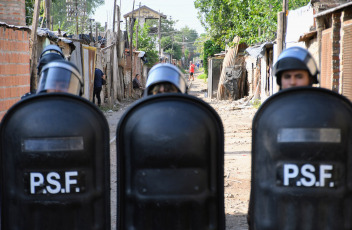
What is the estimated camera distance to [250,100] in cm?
2223

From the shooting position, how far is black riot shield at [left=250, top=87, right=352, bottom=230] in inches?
114

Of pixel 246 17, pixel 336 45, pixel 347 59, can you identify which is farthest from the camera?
pixel 246 17

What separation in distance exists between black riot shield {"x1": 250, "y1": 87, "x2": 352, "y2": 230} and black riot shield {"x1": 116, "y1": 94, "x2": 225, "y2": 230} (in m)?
0.34

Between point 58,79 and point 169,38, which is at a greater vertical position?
point 169,38

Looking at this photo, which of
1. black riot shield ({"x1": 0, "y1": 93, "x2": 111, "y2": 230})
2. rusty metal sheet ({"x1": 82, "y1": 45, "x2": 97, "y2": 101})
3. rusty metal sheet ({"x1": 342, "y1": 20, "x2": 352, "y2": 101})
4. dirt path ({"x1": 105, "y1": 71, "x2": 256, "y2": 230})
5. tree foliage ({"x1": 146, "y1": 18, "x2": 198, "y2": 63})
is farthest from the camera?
tree foliage ({"x1": 146, "y1": 18, "x2": 198, "y2": 63})

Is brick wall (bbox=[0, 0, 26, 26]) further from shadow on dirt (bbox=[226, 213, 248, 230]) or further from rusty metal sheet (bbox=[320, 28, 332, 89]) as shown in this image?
rusty metal sheet (bbox=[320, 28, 332, 89])

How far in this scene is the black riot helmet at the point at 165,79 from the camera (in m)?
3.56

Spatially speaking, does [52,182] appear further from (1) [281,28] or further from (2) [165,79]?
(1) [281,28]

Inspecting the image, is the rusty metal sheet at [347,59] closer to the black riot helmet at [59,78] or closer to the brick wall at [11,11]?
the brick wall at [11,11]

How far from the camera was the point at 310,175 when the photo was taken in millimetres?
2898

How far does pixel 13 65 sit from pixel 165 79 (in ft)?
19.5

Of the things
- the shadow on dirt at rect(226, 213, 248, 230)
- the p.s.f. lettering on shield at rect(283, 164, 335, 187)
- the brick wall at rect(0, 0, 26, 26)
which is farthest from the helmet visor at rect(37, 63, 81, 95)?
the brick wall at rect(0, 0, 26, 26)

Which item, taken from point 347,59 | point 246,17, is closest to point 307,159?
point 347,59

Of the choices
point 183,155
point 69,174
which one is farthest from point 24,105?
point 183,155
